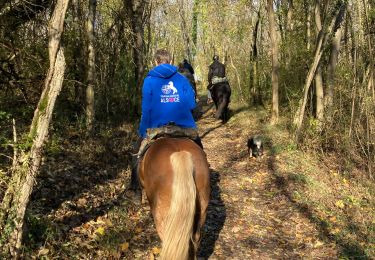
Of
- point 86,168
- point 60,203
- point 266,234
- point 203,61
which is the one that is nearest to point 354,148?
point 266,234

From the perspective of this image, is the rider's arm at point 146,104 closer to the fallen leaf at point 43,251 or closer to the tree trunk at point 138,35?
the fallen leaf at point 43,251

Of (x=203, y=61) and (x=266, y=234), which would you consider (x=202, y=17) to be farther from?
(x=266, y=234)

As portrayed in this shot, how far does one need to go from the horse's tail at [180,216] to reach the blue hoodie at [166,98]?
3.98 ft

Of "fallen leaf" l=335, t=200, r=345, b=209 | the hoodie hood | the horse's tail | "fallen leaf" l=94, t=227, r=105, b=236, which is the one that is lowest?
"fallen leaf" l=335, t=200, r=345, b=209

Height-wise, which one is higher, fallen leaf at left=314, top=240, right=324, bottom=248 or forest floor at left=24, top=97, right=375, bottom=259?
forest floor at left=24, top=97, right=375, bottom=259

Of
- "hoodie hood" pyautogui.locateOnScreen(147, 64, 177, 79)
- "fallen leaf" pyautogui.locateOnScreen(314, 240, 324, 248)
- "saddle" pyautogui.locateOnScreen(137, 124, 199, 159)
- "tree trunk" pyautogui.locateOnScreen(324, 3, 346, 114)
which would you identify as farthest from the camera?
"tree trunk" pyautogui.locateOnScreen(324, 3, 346, 114)

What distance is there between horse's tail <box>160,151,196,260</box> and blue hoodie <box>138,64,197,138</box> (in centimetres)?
121

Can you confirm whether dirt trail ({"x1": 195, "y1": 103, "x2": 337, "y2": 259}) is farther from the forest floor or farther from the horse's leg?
the horse's leg

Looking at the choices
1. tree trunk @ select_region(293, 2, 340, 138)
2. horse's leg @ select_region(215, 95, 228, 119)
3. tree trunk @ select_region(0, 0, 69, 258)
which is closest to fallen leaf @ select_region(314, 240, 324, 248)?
tree trunk @ select_region(0, 0, 69, 258)

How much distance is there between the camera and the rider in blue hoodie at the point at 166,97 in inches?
203

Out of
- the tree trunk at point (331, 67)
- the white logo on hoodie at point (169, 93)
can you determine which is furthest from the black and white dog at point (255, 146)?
the white logo on hoodie at point (169, 93)

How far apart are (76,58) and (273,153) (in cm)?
570

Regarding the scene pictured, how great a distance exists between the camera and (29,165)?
14.1 feet

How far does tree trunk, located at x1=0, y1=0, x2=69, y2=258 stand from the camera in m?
4.27
